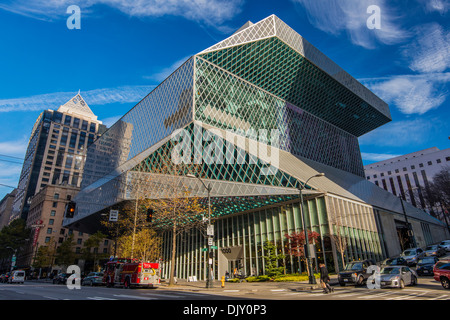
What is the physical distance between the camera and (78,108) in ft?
504

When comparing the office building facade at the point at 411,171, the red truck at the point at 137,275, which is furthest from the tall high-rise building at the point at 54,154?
the office building facade at the point at 411,171

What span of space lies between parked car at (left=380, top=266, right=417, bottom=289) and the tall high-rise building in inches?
4814

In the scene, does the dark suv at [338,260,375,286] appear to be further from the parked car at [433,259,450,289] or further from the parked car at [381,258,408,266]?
the parked car at [381,258,408,266]

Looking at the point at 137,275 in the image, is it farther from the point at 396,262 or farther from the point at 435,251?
the point at 435,251

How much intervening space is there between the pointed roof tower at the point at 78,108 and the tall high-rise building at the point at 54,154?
25.7 inches

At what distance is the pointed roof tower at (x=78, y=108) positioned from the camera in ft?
486

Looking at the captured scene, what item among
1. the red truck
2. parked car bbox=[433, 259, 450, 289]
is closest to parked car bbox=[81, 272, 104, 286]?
the red truck

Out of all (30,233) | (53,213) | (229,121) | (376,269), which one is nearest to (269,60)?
(229,121)

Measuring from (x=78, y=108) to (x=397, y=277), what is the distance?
16682 cm

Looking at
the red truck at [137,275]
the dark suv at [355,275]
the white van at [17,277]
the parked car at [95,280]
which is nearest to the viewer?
the dark suv at [355,275]

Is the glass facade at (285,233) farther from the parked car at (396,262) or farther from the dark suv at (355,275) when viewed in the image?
the dark suv at (355,275)

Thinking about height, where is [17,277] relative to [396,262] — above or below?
below

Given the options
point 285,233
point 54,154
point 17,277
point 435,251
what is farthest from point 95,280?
point 54,154

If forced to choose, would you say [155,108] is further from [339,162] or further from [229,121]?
[339,162]
